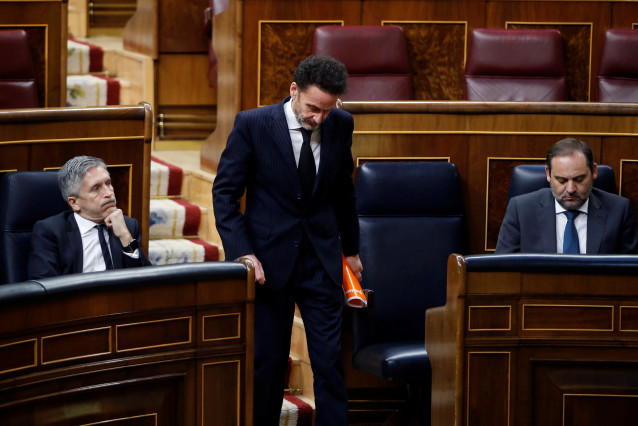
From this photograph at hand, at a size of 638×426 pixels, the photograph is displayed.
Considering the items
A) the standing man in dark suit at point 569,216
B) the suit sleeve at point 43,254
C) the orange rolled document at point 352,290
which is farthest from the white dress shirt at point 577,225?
the suit sleeve at point 43,254

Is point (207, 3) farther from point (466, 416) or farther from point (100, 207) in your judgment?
point (466, 416)

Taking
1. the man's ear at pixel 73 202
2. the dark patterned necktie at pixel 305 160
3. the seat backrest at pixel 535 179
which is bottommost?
the man's ear at pixel 73 202

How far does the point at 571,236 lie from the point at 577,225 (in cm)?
4

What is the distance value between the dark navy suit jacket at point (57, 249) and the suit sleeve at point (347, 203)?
1.32 feet

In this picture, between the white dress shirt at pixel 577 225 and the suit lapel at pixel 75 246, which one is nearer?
the suit lapel at pixel 75 246

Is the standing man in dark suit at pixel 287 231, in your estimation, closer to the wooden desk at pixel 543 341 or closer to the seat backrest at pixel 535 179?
the wooden desk at pixel 543 341

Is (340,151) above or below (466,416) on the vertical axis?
above

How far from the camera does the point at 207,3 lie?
3.87 metres

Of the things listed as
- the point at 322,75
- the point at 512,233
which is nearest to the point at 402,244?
the point at 512,233

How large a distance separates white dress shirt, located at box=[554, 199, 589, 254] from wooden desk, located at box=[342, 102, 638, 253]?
12.3 inches

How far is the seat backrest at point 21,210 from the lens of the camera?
2109 mm

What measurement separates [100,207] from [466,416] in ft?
2.62

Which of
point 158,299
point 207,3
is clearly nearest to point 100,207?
point 158,299

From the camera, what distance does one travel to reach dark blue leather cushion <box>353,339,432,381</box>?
229cm
